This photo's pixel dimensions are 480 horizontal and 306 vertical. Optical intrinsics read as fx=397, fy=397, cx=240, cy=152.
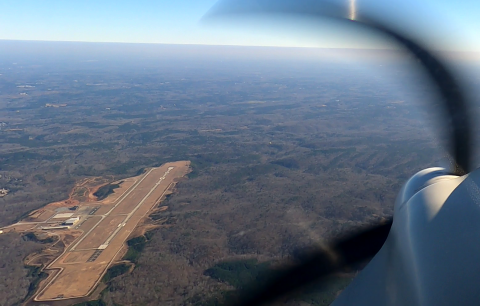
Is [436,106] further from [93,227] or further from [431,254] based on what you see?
[93,227]

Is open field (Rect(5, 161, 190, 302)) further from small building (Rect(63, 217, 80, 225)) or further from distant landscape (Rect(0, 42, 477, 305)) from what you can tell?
distant landscape (Rect(0, 42, 477, 305))

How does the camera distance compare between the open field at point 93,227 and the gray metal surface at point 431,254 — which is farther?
the open field at point 93,227

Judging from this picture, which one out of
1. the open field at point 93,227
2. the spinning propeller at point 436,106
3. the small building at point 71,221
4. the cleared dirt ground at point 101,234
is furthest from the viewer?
the small building at point 71,221

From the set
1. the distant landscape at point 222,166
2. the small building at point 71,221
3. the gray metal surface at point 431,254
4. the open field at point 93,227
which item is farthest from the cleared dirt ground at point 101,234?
the gray metal surface at point 431,254

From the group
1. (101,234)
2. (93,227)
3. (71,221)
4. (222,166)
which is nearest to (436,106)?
(101,234)

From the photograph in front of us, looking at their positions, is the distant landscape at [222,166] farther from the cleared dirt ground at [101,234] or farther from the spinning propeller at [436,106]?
the cleared dirt ground at [101,234]

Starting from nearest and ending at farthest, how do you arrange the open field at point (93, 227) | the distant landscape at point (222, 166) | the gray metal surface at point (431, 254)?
the gray metal surface at point (431, 254) < the open field at point (93, 227) < the distant landscape at point (222, 166)

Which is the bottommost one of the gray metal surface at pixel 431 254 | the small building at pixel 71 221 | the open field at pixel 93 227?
the small building at pixel 71 221
